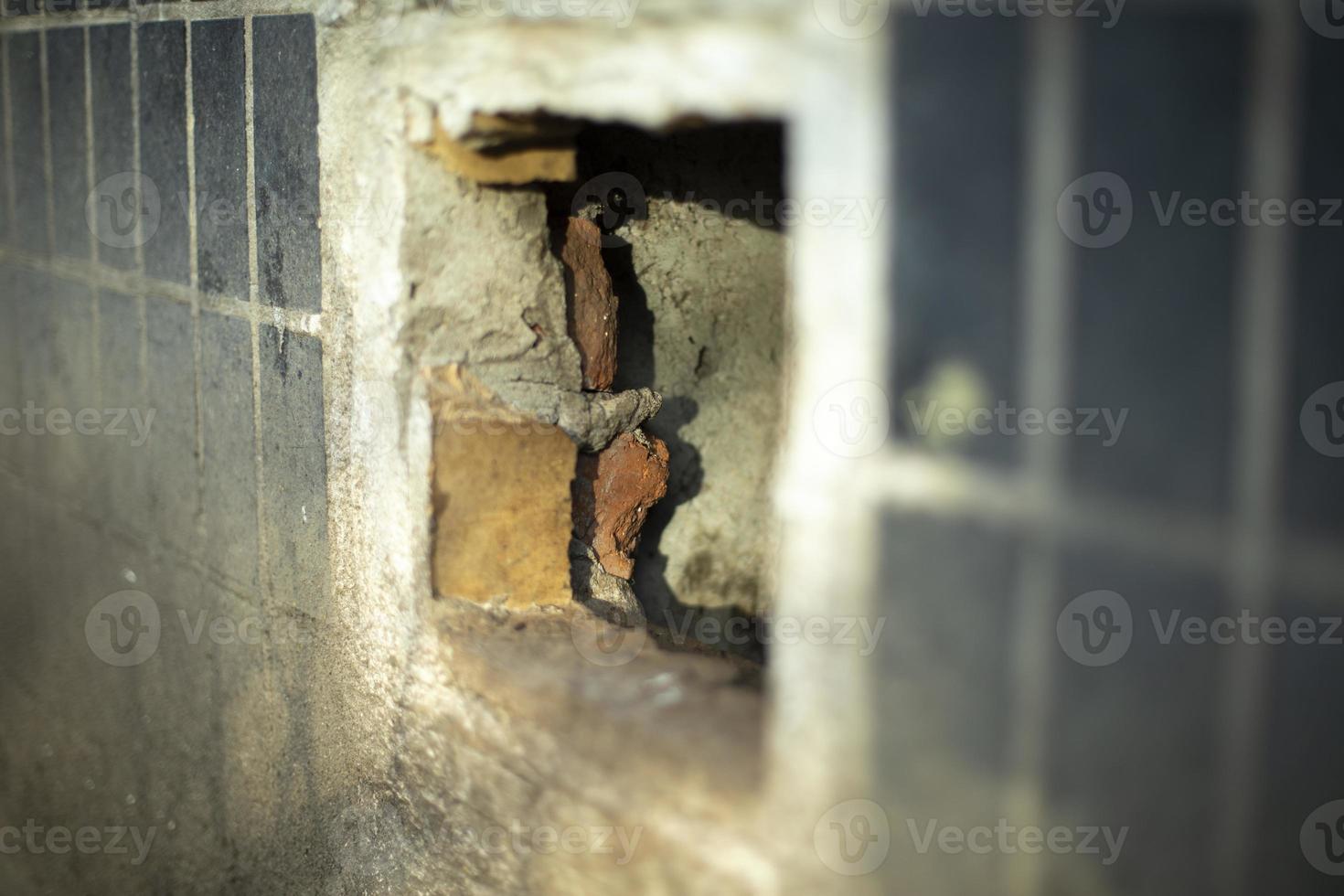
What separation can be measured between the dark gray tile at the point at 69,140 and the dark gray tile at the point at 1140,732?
281 centimetres

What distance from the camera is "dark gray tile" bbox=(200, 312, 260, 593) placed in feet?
7.70

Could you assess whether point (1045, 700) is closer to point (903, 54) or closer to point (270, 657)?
point (903, 54)

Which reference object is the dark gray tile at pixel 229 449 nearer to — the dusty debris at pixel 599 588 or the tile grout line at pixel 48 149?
the dusty debris at pixel 599 588

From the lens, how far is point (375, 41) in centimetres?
184

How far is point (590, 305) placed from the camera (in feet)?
7.13

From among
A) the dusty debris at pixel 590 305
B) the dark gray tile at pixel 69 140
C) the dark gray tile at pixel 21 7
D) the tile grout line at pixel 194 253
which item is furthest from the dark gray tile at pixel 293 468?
the dark gray tile at pixel 21 7

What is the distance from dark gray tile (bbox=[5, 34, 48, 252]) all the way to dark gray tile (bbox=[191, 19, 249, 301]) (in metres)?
1.15

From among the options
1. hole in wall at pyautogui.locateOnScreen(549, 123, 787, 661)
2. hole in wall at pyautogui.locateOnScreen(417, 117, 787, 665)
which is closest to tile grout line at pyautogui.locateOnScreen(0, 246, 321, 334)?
hole in wall at pyautogui.locateOnScreen(417, 117, 787, 665)

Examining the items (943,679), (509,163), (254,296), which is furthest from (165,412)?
(943,679)

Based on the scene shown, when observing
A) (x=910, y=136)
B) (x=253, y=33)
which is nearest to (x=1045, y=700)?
(x=910, y=136)

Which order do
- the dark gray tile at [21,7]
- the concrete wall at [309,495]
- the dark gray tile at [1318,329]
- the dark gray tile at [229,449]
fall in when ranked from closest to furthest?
the dark gray tile at [1318,329], the concrete wall at [309,495], the dark gray tile at [229,449], the dark gray tile at [21,7]

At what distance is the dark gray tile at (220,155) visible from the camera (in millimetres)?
2262

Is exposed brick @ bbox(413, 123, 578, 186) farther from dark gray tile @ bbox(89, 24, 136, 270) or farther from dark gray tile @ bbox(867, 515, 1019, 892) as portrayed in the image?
dark gray tile @ bbox(89, 24, 136, 270)

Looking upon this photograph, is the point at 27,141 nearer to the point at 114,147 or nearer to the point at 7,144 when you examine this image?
the point at 7,144
